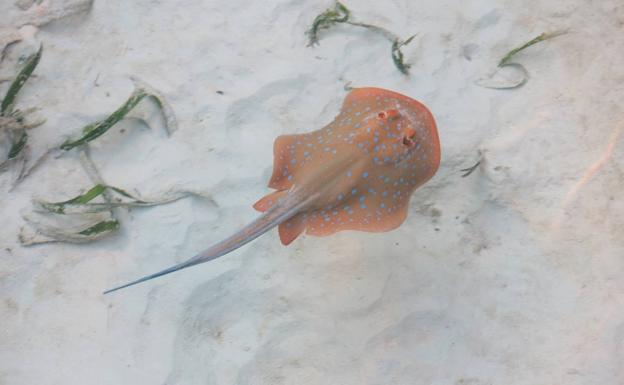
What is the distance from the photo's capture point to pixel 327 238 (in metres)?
3.38

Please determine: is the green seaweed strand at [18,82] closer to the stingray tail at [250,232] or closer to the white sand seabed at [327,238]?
the white sand seabed at [327,238]

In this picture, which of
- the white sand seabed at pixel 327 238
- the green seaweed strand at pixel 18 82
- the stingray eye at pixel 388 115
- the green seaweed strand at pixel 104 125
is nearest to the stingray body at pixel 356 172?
the stingray eye at pixel 388 115

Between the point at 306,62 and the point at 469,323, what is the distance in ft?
7.54

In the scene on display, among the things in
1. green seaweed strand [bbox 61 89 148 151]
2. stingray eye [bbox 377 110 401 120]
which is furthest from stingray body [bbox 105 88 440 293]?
green seaweed strand [bbox 61 89 148 151]

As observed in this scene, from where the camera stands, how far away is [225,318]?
3254mm

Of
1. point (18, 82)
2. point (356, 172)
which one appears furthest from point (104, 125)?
point (356, 172)

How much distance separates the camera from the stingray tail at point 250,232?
7.19 ft


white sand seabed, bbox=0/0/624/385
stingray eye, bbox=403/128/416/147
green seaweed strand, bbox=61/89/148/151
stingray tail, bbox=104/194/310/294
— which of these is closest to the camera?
stingray tail, bbox=104/194/310/294

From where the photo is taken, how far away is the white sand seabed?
318cm

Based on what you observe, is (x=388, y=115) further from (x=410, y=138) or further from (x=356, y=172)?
(x=356, y=172)

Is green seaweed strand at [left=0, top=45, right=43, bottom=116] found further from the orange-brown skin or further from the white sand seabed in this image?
the orange-brown skin

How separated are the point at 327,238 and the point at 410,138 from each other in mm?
1051

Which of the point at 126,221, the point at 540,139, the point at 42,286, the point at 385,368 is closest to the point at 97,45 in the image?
the point at 126,221

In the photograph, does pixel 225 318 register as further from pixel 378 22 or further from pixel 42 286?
pixel 378 22
